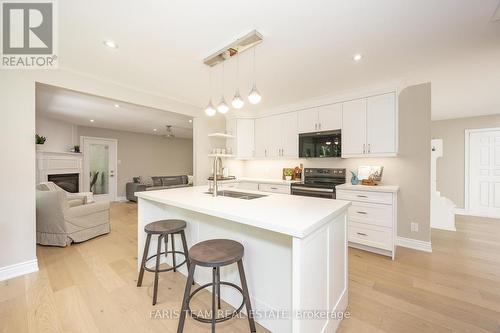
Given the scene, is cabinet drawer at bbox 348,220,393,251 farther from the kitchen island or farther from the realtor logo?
the realtor logo

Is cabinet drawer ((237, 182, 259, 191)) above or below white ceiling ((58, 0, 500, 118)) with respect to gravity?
below

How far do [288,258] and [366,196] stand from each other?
78.2 inches

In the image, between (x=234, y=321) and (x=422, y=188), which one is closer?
(x=234, y=321)

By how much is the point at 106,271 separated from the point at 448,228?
5.68 meters

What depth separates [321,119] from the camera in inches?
147

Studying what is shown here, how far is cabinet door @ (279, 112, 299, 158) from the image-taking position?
13.4 ft

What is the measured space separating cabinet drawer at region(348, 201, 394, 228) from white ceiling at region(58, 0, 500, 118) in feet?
5.88

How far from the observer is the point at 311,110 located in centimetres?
385

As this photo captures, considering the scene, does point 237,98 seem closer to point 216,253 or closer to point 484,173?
point 216,253

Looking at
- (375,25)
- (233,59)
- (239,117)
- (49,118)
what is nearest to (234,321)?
(233,59)

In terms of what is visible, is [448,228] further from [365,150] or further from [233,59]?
[233,59]

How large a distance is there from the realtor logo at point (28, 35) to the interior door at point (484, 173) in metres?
7.76

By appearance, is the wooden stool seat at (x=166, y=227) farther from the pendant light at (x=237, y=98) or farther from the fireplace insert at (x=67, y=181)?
the fireplace insert at (x=67, y=181)

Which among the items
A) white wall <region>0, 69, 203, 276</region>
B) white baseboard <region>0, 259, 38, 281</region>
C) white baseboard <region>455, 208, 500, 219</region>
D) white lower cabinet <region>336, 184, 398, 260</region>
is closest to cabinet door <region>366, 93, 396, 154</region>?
white lower cabinet <region>336, 184, 398, 260</region>
